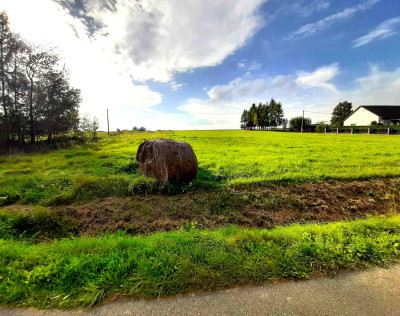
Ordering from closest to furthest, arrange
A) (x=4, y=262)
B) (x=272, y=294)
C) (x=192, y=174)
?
(x=272, y=294), (x=4, y=262), (x=192, y=174)

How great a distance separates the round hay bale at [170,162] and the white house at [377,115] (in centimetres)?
6369

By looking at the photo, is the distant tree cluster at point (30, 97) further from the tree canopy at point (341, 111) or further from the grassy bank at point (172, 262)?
the tree canopy at point (341, 111)

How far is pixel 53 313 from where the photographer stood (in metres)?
1.71

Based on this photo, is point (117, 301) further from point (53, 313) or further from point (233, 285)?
point (233, 285)

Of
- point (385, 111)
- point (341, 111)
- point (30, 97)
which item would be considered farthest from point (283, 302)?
point (341, 111)

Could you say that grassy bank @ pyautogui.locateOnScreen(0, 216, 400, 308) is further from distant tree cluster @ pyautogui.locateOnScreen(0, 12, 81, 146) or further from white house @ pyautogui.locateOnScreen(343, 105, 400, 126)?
white house @ pyautogui.locateOnScreen(343, 105, 400, 126)

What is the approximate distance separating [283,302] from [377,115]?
219 feet

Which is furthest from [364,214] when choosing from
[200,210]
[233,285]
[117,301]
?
[117,301]

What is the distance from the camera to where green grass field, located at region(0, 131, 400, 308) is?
2033 millimetres

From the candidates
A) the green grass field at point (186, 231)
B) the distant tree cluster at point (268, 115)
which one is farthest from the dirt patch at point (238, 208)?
the distant tree cluster at point (268, 115)

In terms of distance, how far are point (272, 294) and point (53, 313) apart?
2.19 m

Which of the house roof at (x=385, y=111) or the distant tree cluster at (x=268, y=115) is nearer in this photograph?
the house roof at (x=385, y=111)

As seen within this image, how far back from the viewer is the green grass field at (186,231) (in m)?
2.03

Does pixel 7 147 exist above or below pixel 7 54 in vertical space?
below
